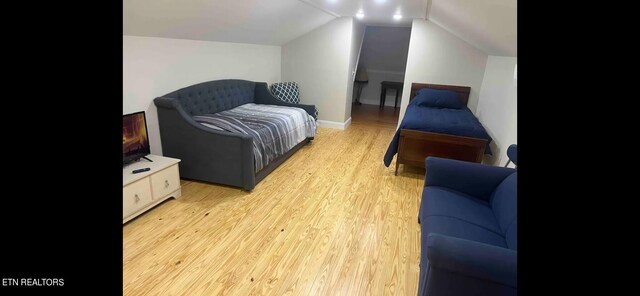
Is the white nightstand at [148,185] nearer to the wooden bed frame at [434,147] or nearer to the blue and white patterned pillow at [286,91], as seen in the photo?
the wooden bed frame at [434,147]

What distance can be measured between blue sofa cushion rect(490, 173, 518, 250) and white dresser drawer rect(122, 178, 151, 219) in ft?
7.55

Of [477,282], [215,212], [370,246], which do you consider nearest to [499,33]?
[370,246]

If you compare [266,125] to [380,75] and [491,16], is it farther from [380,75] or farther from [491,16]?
[380,75]

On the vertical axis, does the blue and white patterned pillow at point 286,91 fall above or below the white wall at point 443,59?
below

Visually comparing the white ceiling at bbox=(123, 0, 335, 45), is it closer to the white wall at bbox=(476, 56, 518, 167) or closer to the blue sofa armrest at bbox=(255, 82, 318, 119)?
the blue sofa armrest at bbox=(255, 82, 318, 119)

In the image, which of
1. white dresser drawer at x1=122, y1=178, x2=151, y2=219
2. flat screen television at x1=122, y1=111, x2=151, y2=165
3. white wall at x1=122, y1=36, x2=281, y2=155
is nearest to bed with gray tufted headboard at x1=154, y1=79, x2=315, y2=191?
white wall at x1=122, y1=36, x2=281, y2=155

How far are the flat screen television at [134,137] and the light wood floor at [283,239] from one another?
44 centimetres

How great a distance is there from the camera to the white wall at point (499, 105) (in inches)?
113

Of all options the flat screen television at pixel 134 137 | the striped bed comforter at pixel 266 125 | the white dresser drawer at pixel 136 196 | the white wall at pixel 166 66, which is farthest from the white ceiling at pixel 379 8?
the white dresser drawer at pixel 136 196

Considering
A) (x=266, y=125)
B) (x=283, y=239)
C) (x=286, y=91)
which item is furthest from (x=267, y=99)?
(x=283, y=239)

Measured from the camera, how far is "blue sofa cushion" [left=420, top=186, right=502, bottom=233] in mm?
1753
